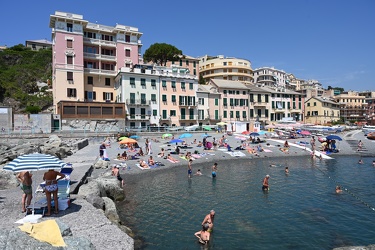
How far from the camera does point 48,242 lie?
6500 mm

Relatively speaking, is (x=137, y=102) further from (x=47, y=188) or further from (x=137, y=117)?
(x=47, y=188)

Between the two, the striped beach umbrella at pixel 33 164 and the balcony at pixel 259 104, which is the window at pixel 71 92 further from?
the striped beach umbrella at pixel 33 164

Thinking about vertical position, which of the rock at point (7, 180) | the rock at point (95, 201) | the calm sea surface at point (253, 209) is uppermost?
the rock at point (7, 180)

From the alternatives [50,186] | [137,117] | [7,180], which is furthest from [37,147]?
[50,186]

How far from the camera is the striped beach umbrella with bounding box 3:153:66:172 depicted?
422 inches

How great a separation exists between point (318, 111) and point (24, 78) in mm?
74441

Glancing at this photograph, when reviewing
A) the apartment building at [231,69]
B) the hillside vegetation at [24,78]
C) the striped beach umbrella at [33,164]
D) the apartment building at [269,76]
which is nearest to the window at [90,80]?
the hillside vegetation at [24,78]

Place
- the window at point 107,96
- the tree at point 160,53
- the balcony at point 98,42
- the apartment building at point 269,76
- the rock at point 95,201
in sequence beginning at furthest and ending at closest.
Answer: the apartment building at point 269,76 → the tree at point 160,53 → the window at point 107,96 → the balcony at point 98,42 → the rock at point 95,201

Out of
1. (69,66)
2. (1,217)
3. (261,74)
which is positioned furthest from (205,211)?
(261,74)

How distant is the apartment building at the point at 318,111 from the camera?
77.4m

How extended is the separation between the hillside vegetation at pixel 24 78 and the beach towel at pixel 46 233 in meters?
45.6

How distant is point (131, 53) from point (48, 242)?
53404mm

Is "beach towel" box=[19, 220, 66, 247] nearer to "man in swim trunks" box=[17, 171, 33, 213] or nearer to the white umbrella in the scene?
the white umbrella

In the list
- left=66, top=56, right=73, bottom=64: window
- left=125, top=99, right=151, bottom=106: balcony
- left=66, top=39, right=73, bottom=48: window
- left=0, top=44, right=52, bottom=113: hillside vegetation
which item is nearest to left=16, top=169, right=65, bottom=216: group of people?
left=125, top=99, right=151, bottom=106: balcony
